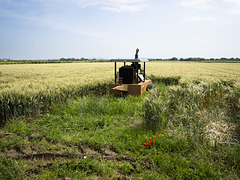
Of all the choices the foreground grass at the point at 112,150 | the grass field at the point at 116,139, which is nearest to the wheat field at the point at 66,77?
the grass field at the point at 116,139

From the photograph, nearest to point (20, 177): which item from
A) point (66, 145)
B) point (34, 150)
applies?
point (34, 150)

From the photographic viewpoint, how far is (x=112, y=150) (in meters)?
3.77

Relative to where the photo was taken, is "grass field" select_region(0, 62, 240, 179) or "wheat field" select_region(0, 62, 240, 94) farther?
"wheat field" select_region(0, 62, 240, 94)

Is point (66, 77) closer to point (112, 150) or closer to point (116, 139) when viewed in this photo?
point (116, 139)

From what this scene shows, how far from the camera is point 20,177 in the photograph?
2867mm

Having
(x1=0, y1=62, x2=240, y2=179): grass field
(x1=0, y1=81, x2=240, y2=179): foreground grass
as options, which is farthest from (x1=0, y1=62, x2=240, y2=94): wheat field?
(x1=0, y1=81, x2=240, y2=179): foreground grass

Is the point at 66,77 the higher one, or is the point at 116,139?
the point at 66,77

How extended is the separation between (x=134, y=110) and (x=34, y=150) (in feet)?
11.4

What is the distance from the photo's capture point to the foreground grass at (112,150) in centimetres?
301

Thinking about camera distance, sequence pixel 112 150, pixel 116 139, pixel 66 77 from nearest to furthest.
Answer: pixel 112 150 < pixel 116 139 < pixel 66 77

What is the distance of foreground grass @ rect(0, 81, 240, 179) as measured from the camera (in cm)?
301

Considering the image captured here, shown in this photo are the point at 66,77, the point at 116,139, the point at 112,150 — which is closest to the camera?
the point at 112,150

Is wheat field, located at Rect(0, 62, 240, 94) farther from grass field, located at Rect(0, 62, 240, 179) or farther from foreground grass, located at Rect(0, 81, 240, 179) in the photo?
foreground grass, located at Rect(0, 81, 240, 179)

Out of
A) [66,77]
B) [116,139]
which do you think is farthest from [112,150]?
[66,77]
